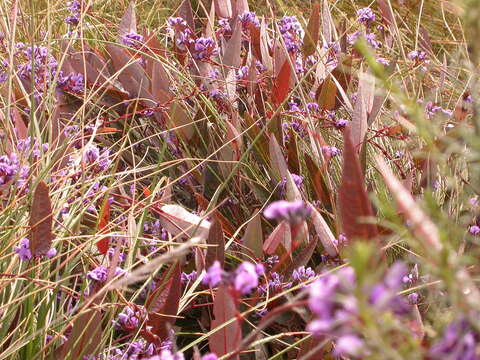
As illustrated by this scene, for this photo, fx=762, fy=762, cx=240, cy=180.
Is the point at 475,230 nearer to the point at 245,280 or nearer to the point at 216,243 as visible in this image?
the point at 216,243

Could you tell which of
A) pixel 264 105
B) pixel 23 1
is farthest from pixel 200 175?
pixel 23 1

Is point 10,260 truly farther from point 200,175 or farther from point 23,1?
point 23,1

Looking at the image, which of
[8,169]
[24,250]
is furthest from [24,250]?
[8,169]

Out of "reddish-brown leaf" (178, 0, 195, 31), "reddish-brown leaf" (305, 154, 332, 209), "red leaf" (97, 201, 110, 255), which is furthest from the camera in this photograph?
"reddish-brown leaf" (178, 0, 195, 31)

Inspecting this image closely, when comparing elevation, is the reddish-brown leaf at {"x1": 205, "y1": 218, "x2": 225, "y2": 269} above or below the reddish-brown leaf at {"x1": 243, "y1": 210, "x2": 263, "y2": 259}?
above

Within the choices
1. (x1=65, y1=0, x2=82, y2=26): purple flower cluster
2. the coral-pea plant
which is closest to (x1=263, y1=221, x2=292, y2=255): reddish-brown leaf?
the coral-pea plant

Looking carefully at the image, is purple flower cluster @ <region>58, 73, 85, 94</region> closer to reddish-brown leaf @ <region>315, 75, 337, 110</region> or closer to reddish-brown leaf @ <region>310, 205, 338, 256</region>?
reddish-brown leaf @ <region>315, 75, 337, 110</region>

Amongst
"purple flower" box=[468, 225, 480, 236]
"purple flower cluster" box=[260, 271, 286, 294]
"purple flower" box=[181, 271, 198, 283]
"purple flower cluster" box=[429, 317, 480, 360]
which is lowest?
"purple flower" box=[181, 271, 198, 283]
